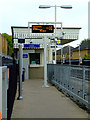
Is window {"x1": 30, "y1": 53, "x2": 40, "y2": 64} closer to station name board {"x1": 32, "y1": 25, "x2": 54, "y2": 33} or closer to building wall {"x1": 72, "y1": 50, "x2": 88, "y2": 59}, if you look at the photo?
station name board {"x1": 32, "y1": 25, "x2": 54, "y2": 33}

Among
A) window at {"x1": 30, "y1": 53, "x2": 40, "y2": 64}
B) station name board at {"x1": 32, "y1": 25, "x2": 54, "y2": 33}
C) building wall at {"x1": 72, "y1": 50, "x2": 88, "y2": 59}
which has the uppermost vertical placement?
building wall at {"x1": 72, "y1": 50, "x2": 88, "y2": 59}

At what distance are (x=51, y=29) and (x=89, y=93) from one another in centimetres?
810

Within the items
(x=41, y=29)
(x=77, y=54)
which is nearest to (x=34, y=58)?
(x=41, y=29)

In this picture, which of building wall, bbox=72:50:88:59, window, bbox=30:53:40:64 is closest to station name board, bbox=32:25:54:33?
window, bbox=30:53:40:64

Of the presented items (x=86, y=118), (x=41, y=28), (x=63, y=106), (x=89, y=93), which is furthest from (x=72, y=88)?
(x=41, y=28)

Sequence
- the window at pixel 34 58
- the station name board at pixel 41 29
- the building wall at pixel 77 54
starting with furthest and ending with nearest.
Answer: the building wall at pixel 77 54, the window at pixel 34 58, the station name board at pixel 41 29

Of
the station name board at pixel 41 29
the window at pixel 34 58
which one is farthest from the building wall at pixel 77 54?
the station name board at pixel 41 29

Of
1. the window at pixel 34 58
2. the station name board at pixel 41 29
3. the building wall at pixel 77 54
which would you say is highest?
the building wall at pixel 77 54

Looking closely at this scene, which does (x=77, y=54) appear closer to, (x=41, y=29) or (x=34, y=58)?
(x=34, y=58)

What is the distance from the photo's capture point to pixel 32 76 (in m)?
23.4

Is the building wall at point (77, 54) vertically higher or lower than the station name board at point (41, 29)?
higher

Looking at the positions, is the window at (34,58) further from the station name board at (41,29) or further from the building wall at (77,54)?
the building wall at (77,54)

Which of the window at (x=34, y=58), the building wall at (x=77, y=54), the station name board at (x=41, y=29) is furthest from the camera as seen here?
the building wall at (x=77, y=54)

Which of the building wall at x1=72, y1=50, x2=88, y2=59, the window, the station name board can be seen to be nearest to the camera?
the station name board
